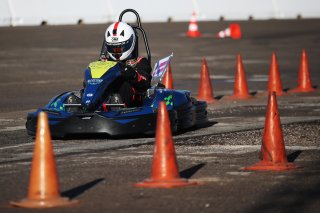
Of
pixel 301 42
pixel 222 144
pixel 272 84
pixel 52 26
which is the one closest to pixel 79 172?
pixel 222 144

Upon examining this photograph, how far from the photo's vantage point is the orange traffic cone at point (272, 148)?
33.9 feet

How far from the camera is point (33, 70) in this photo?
24.2 m

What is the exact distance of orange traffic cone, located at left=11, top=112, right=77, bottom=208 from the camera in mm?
8508

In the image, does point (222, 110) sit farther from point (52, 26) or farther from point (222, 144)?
point (52, 26)

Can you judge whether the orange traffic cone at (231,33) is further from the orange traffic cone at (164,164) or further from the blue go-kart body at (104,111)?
the orange traffic cone at (164,164)

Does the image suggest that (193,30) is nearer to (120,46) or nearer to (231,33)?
(231,33)

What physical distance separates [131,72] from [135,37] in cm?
89

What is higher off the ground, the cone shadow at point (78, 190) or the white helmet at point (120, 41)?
the white helmet at point (120, 41)

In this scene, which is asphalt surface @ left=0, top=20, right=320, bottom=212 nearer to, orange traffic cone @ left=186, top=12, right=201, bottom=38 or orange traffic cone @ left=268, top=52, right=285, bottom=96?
orange traffic cone @ left=268, top=52, right=285, bottom=96

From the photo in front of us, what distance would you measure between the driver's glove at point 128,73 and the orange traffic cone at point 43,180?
4.98m

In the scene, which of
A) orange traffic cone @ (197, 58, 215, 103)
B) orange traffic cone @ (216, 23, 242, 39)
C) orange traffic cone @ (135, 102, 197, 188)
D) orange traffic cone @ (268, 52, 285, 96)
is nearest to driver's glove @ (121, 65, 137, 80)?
orange traffic cone @ (135, 102, 197, 188)

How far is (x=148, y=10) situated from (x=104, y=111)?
28184 millimetres

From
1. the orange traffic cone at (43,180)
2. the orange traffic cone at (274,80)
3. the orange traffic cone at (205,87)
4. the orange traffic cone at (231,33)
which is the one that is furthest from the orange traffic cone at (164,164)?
the orange traffic cone at (231,33)

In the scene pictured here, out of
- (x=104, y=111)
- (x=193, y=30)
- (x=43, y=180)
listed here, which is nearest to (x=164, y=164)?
(x=43, y=180)
